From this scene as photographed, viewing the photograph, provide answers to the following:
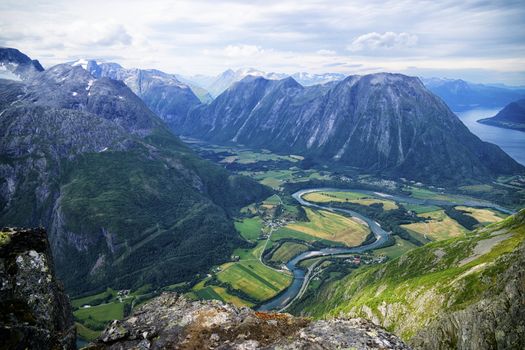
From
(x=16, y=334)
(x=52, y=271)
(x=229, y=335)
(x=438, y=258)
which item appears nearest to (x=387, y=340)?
(x=229, y=335)

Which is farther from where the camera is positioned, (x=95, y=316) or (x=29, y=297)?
(x=95, y=316)

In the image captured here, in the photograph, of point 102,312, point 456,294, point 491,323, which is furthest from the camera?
point 102,312

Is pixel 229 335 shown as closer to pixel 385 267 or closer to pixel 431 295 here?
pixel 431 295

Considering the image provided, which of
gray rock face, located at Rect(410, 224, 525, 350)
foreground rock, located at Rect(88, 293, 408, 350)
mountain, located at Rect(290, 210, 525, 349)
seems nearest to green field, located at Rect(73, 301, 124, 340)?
mountain, located at Rect(290, 210, 525, 349)

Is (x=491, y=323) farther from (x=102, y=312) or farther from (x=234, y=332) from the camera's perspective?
(x=102, y=312)

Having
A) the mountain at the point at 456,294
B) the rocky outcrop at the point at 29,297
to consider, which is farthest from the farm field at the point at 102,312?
the rocky outcrop at the point at 29,297

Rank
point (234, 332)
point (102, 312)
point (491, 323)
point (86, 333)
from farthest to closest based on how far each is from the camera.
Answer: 1. point (102, 312)
2. point (86, 333)
3. point (491, 323)
4. point (234, 332)

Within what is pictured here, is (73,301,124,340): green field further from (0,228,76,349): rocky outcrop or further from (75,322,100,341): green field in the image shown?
(0,228,76,349): rocky outcrop

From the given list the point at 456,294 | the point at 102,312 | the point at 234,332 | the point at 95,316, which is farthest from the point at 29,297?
the point at 102,312

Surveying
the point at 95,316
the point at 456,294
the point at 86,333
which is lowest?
the point at 95,316
